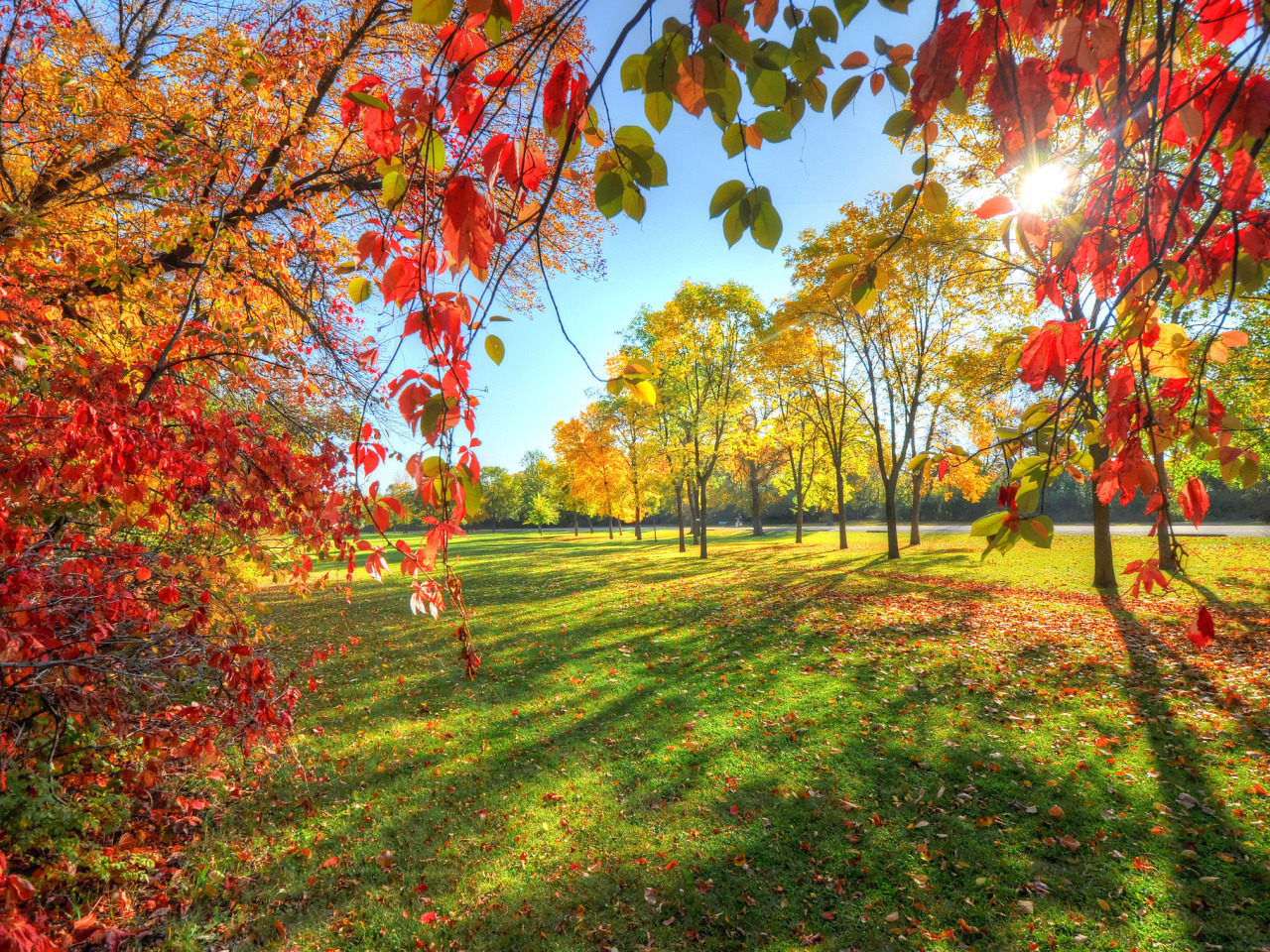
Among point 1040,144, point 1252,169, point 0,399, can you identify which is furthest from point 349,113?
point 0,399

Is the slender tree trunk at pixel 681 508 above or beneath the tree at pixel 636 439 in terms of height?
beneath

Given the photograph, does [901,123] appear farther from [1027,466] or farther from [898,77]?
[1027,466]

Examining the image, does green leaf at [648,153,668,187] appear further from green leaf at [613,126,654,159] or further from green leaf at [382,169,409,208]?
green leaf at [382,169,409,208]

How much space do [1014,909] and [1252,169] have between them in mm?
3793

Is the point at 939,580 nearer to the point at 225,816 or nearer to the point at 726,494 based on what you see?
the point at 225,816

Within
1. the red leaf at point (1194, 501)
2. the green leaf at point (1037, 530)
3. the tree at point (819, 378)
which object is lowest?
the green leaf at point (1037, 530)

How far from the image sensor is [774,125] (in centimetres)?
100

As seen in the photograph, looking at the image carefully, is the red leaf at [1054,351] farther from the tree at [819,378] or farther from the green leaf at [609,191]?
the tree at [819,378]

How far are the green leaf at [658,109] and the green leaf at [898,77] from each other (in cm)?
70

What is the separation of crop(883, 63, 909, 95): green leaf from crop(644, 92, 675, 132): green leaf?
70cm

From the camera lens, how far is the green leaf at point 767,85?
984mm

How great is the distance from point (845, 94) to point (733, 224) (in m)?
0.59

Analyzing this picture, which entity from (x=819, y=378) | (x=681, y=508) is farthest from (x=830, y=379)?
(x=681, y=508)

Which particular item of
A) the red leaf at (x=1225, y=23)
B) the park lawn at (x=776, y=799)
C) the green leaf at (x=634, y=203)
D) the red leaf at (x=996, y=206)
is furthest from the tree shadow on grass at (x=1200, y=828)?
the green leaf at (x=634, y=203)
